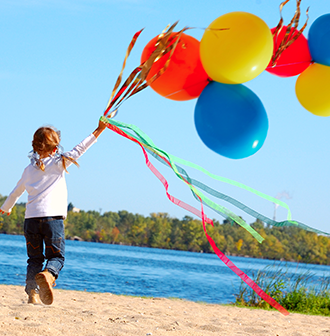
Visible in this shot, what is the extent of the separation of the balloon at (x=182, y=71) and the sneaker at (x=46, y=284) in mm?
1623

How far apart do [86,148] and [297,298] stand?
17.0ft

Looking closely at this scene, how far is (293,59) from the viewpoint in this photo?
3.64m

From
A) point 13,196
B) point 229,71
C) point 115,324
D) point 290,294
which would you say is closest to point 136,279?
point 290,294

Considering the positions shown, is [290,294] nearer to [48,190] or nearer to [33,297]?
[33,297]

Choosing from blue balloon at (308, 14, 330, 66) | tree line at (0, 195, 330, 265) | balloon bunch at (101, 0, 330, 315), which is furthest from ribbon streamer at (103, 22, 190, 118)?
tree line at (0, 195, 330, 265)

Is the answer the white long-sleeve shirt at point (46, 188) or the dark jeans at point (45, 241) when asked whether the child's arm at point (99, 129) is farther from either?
the dark jeans at point (45, 241)

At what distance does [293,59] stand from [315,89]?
1.04 ft

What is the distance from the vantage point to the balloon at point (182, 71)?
324 centimetres

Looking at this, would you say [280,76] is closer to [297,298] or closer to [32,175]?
[32,175]

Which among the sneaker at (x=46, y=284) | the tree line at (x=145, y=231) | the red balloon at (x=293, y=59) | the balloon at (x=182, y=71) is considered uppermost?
the red balloon at (x=293, y=59)

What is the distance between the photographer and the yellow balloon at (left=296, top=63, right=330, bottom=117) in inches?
142

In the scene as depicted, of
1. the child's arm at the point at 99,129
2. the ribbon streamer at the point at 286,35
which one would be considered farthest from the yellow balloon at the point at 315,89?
the child's arm at the point at 99,129

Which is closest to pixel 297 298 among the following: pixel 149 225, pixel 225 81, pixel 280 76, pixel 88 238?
pixel 280 76

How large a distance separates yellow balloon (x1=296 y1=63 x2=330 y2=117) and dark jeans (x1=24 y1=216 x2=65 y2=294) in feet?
7.58
